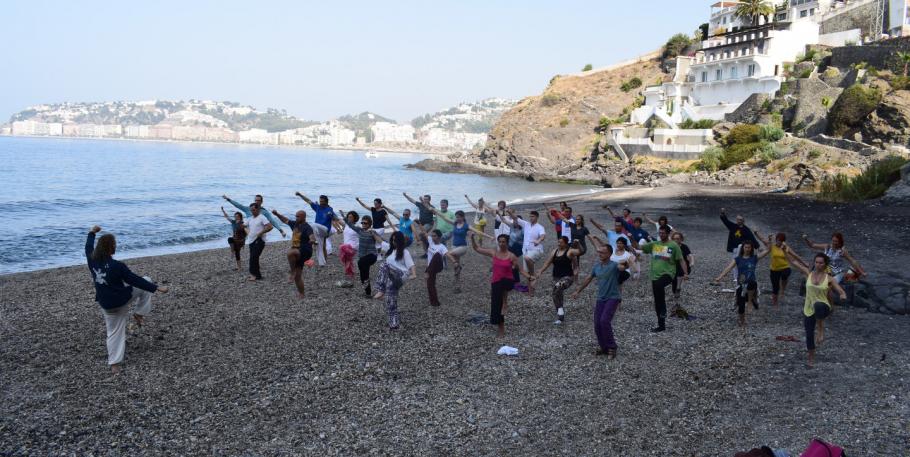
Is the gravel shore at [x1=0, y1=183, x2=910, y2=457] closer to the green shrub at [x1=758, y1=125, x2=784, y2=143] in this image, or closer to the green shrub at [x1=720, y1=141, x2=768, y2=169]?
the green shrub at [x1=720, y1=141, x2=768, y2=169]

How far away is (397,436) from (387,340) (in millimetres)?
3260

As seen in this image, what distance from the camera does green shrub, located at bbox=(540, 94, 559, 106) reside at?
88075 millimetres

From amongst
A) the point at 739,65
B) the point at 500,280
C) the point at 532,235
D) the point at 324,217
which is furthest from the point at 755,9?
the point at 500,280

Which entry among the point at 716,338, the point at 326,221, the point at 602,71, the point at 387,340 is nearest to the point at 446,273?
the point at 326,221

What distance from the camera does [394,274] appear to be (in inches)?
413

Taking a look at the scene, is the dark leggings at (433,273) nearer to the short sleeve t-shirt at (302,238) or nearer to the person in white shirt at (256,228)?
the short sleeve t-shirt at (302,238)

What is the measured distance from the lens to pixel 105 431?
22.8 ft

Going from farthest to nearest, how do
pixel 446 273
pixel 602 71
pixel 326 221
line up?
pixel 602 71 → pixel 446 273 → pixel 326 221

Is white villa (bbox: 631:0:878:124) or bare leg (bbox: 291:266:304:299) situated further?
white villa (bbox: 631:0:878:124)

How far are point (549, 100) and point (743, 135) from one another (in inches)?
1636

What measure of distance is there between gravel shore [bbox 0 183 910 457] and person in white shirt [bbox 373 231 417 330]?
391 mm

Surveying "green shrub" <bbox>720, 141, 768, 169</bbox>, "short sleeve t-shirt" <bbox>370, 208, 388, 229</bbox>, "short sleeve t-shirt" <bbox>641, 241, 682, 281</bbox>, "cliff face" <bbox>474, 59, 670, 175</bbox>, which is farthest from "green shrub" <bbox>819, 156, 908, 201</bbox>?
"cliff face" <bbox>474, 59, 670, 175</bbox>

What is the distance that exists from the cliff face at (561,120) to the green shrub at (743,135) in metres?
19.7

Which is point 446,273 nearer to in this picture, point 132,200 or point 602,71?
point 132,200
